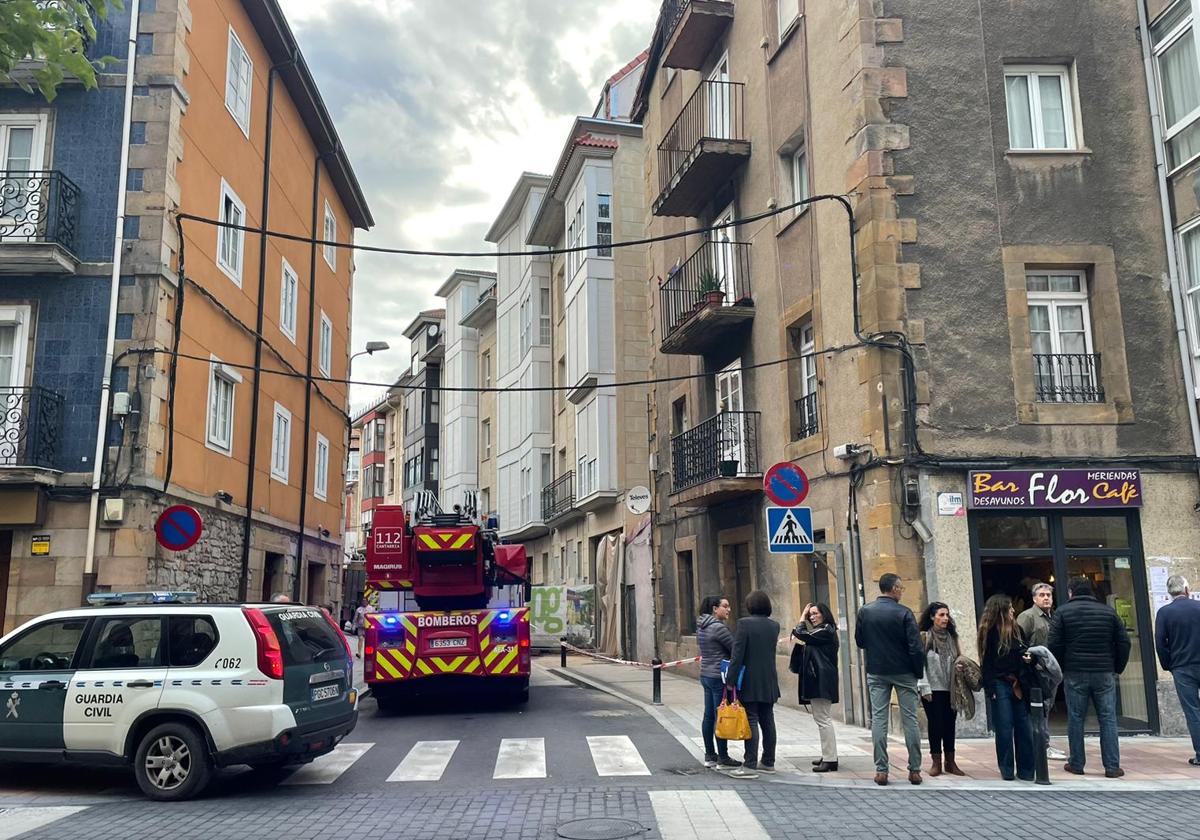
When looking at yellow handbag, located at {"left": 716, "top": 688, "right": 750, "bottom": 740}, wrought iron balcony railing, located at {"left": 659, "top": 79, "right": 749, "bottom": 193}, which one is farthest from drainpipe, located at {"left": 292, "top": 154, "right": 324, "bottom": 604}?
yellow handbag, located at {"left": 716, "top": 688, "right": 750, "bottom": 740}

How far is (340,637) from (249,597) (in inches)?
372

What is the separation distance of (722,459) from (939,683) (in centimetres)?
759

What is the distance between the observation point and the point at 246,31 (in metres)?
19.4

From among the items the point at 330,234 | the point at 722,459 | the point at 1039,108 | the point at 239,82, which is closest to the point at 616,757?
the point at 722,459

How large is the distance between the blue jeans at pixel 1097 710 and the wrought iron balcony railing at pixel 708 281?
8632mm

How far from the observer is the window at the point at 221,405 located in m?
16.8

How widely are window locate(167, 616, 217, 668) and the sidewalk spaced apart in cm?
476

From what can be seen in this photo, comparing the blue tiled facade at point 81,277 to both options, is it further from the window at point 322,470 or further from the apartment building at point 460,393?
the apartment building at point 460,393

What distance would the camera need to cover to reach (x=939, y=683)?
30.4 ft

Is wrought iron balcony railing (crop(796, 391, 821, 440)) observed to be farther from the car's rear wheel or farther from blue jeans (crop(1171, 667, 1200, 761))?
the car's rear wheel

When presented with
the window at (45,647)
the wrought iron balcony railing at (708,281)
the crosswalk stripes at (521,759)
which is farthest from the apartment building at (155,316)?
the wrought iron balcony railing at (708,281)

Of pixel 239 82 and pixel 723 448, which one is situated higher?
pixel 239 82

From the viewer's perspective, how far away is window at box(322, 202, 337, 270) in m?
25.9

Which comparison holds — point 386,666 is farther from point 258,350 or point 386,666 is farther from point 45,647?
point 258,350
